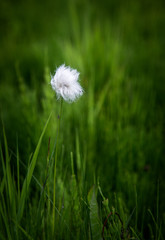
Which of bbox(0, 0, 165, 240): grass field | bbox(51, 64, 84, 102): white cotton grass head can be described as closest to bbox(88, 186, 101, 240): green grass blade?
bbox(0, 0, 165, 240): grass field

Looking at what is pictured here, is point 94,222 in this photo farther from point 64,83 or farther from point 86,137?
point 86,137

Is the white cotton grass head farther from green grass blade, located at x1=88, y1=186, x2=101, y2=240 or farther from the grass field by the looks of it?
green grass blade, located at x1=88, y1=186, x2=101, y2=240

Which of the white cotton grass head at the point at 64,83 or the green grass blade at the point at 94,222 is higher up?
the white cotton grass head at the point at 64,83

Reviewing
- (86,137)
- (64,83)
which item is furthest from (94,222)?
(86,137)

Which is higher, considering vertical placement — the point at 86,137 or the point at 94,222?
the point at 86,137

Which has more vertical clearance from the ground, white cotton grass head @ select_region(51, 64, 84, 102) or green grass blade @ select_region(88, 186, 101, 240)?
white cotton grass head @ select_region(51, 64, 84, 102)

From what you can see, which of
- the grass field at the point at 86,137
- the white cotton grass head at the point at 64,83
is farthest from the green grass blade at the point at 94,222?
the white cotton grass head at the point at 64,83

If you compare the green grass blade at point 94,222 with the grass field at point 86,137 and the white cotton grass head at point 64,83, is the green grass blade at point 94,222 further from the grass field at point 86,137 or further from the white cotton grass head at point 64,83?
the white cotton grass head at point 64,83

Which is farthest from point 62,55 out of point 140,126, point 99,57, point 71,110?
point 140,126

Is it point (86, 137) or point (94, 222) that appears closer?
point (94, 222)

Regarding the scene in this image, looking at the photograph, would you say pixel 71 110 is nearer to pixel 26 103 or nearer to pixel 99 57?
pixel 26 103
